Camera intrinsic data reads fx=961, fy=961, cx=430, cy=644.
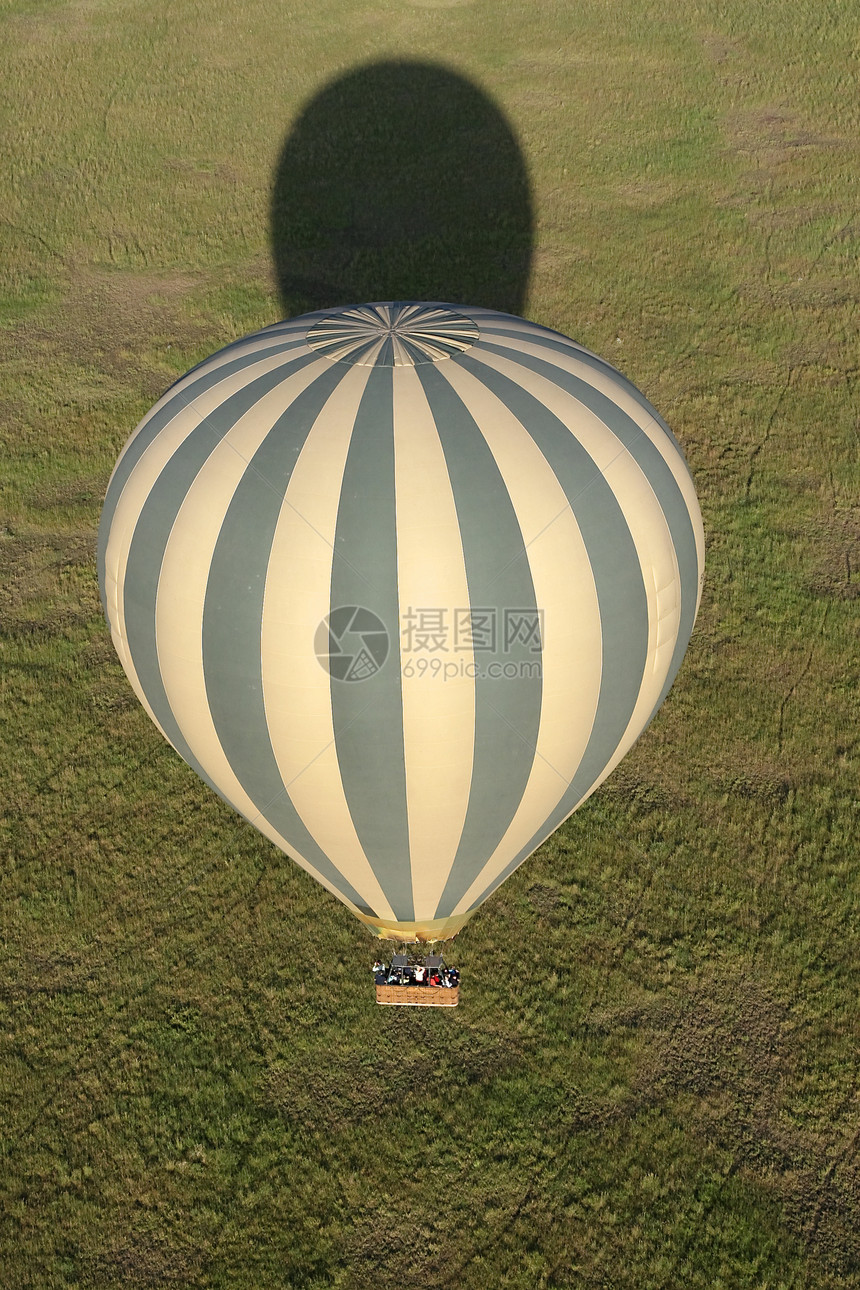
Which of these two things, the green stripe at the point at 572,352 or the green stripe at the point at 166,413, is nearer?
the green stripe at the point at 166,413

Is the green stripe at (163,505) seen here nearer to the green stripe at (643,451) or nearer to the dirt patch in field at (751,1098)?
the green stripe at (643,451)

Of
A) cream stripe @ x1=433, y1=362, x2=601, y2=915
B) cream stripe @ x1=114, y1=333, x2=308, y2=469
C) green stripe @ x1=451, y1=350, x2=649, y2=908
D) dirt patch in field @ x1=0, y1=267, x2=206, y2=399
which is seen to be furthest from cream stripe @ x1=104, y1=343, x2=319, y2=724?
dirt patch in field @ x1=0, y1=267, x2=206, y2=399

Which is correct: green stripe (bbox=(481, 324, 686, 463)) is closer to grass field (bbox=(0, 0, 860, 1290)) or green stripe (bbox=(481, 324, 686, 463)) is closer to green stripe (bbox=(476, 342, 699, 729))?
green stripe (bbox=(476, 342, 699, 729))

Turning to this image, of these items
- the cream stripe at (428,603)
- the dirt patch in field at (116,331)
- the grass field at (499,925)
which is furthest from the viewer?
the dirt patch in field at (116,331)

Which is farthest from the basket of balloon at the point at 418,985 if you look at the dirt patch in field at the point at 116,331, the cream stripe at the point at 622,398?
the dirt patch in field at the point at 116,331

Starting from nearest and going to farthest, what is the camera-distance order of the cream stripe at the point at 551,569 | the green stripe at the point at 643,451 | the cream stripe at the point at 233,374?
1. the cream stripe at the point at 551,569
2. the green stripe at the point at 643,451
3. the cream stripe at the point at 233,374

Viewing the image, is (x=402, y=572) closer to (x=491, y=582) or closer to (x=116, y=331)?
(x=491, y=582)

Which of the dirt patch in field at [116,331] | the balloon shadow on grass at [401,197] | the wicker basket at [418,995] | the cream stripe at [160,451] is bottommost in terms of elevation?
the wicker basket at [418,995]
